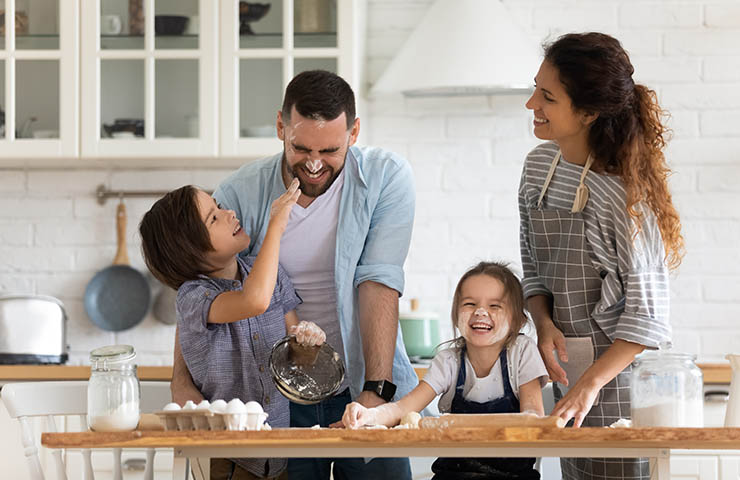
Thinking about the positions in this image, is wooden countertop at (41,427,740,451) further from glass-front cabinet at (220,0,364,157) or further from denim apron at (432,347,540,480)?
glass-front cabinet at (220,0,364,157)

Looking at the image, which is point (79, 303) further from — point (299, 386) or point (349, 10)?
point (299, 386)

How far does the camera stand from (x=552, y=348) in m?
2.06

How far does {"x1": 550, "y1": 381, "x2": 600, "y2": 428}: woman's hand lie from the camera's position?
1820mm

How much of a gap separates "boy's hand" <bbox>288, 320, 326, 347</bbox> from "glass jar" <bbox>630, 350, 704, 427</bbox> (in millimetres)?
603

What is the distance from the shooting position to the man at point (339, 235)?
211 cm

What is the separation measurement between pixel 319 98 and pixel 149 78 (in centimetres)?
166

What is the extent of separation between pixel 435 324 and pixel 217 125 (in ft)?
3.28

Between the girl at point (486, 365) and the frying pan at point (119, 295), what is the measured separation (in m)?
2.01

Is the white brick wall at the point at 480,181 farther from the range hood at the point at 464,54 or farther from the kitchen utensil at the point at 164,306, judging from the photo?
the range hood at the point at 464,54

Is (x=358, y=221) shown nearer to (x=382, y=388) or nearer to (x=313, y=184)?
(x=313, y=184)

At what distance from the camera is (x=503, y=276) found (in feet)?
6.75

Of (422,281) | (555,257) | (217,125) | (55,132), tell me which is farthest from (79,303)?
(555,257)

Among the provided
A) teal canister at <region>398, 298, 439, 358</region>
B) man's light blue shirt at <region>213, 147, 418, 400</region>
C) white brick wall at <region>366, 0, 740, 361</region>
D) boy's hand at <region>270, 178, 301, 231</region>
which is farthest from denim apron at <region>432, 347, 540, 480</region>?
white brick wall at <region>366, 0, 740, 361</region>

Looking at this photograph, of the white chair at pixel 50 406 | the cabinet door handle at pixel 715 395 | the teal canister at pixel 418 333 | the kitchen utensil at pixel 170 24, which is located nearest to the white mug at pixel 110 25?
the kitchen utensil at pixel 170 24
